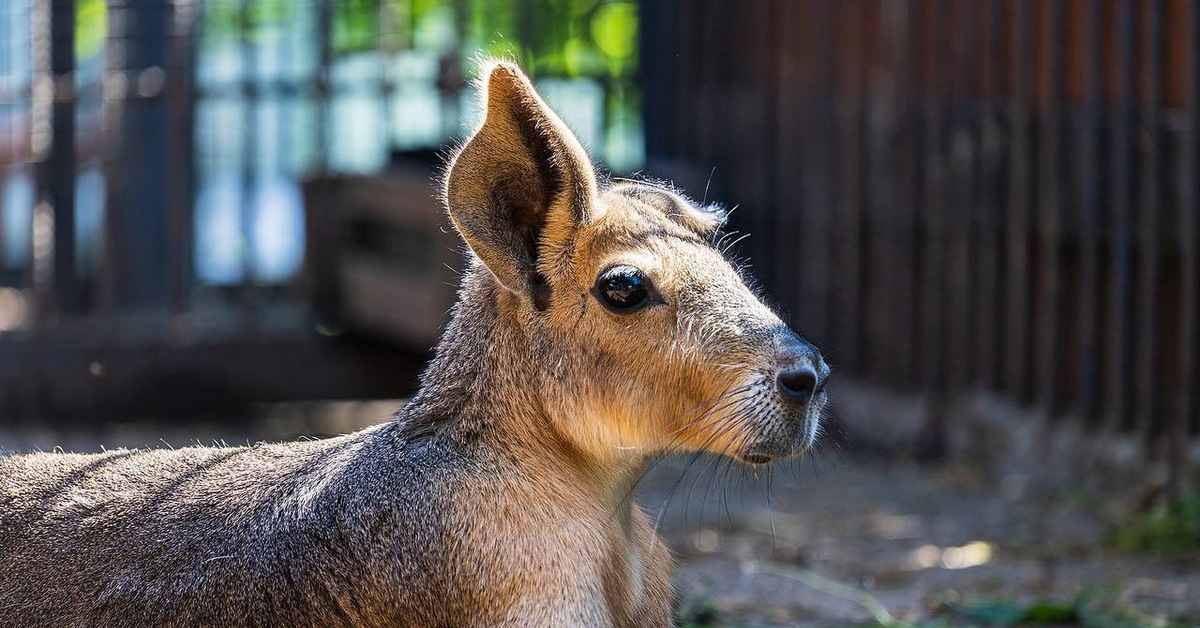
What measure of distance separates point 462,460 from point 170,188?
21.1ft

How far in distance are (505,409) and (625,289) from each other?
368 mm

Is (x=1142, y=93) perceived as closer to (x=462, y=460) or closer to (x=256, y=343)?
(x=462, y=460)

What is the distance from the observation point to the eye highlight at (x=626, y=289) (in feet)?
11.3

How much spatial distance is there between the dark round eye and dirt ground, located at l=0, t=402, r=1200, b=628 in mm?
552

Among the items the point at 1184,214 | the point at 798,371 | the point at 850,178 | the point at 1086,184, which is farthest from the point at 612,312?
the point at 850,178

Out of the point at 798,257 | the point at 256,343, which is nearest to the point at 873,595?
the point at 798,257

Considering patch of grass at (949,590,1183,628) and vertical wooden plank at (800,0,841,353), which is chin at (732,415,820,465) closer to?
patch of grass at (949,590,1183,628)

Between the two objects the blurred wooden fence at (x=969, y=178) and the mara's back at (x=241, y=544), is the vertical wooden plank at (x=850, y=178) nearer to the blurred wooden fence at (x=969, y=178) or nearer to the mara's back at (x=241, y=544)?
the blurred wooden fence at (x=969, y=178)

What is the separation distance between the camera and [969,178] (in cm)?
786

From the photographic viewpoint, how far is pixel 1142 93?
22.2ft

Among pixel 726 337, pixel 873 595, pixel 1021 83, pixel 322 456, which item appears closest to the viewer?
pixel 726 337

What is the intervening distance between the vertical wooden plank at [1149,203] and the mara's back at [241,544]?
401 cm

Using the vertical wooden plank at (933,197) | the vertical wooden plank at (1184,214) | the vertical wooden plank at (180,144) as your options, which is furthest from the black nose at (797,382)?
the vertical wooden plank at (180,144)

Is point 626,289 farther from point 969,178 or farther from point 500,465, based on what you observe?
point 969,178
